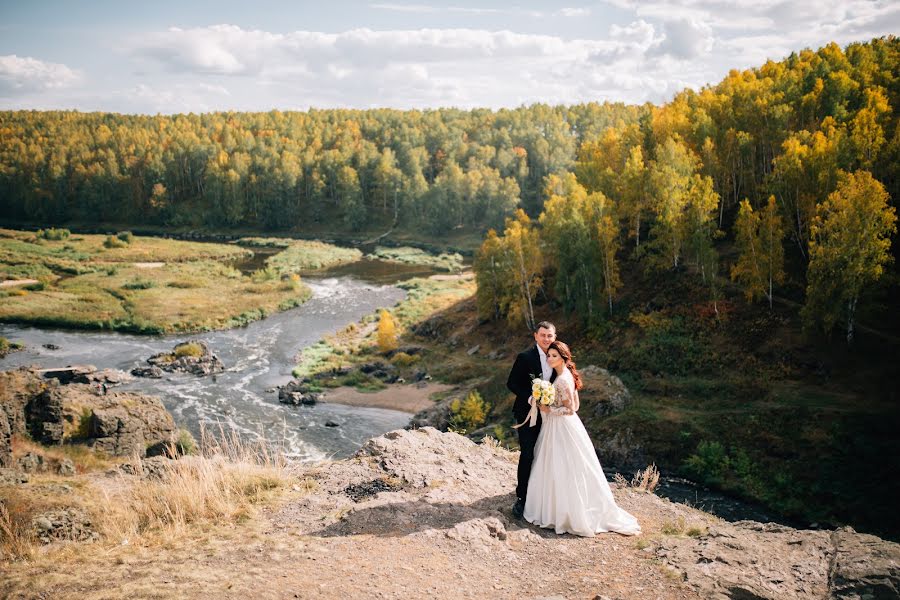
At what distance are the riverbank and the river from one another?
2260 millimetres

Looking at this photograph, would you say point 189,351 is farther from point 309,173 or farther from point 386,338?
point 309,173

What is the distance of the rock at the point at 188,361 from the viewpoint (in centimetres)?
4719

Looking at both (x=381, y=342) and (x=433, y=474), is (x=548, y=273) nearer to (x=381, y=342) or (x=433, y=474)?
(x=381, y=342)

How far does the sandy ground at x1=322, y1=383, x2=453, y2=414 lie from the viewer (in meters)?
42.1

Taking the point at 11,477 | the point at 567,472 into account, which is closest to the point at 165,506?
the point at 567,472

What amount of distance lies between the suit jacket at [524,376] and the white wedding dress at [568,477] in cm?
39

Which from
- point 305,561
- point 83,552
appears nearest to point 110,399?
point 83,552

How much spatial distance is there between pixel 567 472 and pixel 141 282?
7464cm

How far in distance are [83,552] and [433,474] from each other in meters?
6.39

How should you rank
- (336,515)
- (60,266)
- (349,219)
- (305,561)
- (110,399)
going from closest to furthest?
(305,561)
(336,515)
(110,399)
(60,266)
(349,219)

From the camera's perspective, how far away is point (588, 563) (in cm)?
955

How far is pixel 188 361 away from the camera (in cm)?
4803

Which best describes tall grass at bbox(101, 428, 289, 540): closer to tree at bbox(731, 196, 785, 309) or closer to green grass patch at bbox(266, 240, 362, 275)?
tree at bbox(731, 196, 785, 309)

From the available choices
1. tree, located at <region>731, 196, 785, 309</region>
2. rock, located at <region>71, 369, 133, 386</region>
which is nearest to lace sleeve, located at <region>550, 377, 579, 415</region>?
tree, located at <region>731, 196, 785, 309</region>
